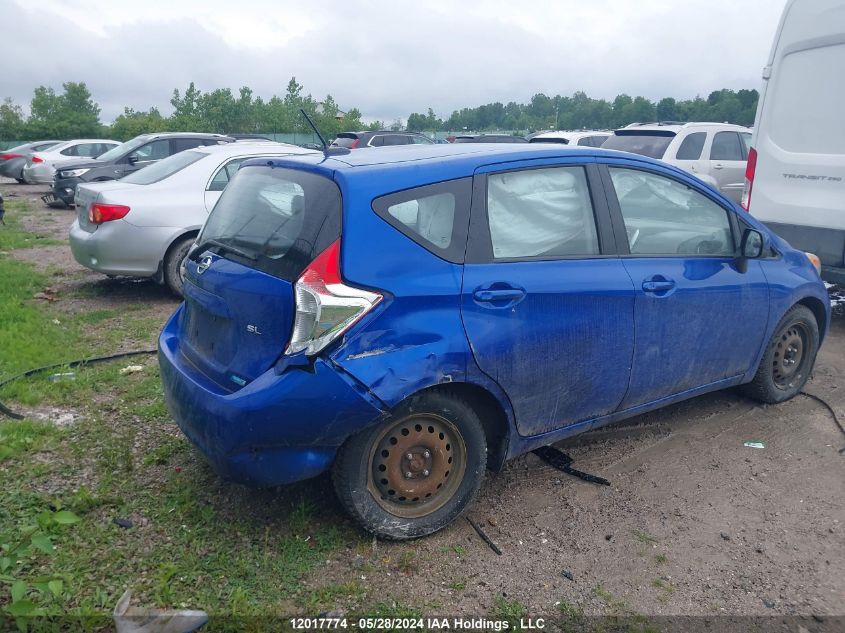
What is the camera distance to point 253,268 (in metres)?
3.19

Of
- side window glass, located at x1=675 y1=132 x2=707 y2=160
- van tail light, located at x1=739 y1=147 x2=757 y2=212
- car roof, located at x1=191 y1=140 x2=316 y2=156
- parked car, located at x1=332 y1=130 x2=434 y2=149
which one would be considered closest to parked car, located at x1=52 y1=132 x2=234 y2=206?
parked car, located at x1=332 y1=130 x2=434 y2=149

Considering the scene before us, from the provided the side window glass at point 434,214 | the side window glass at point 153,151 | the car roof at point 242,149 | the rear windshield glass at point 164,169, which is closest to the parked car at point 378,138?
the side window glass at point 153,151

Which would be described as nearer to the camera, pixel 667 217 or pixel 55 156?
pixel 667 217

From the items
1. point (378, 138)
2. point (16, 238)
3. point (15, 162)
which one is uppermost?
point (378, 138)

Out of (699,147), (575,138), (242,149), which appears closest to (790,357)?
(242,149)

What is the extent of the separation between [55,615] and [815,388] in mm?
5029

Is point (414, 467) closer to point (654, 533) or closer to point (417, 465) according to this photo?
point (417, 465)

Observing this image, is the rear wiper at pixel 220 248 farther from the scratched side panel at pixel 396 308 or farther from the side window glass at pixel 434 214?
the side window glass at pixel 434 214

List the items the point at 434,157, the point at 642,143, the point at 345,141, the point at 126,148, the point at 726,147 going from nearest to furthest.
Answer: the point at 434,157, the point at 642,143, the point at 726,147, the point at 126,148, the point at 345,141

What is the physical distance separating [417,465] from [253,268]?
1.15 meters

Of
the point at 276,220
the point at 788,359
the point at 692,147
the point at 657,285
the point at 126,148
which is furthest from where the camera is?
the point at 126,148

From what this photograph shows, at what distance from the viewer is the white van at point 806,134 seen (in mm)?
6457

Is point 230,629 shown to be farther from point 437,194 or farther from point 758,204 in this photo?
point 758,204

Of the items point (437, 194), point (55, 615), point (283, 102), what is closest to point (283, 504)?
point (55, 615)
